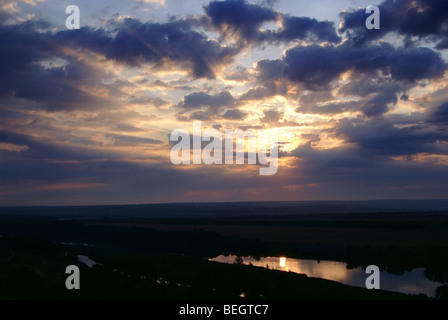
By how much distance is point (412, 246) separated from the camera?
55812mm

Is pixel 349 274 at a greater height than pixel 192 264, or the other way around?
pixel 192 264

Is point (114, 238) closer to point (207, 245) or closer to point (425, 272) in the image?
point (207, 245)

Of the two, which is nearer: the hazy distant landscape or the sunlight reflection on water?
the hazy distant landscape

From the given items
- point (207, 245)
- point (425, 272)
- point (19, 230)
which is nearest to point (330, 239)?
point (207, 245)

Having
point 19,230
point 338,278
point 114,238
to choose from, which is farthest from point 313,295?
point 19,230

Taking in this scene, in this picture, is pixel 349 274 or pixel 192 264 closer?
pixel 349 274

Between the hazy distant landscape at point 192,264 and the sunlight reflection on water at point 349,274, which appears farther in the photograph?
the sunlight reflection on water at point 349,274

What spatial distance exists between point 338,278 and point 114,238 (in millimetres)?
52283
